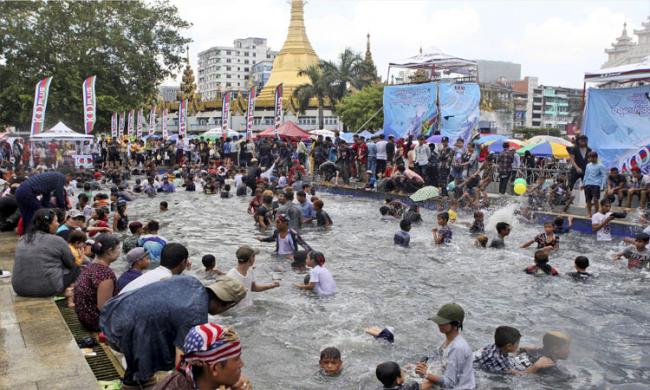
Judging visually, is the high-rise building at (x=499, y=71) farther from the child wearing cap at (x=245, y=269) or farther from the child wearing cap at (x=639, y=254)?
the child wearing cap at (x=245, y=269)

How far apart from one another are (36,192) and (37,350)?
477 centimetres

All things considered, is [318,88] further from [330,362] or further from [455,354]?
[455,354]

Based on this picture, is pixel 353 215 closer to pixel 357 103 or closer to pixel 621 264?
pixel 621 264

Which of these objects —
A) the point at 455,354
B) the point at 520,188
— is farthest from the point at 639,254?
the point at 455,354

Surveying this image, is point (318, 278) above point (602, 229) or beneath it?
beneath

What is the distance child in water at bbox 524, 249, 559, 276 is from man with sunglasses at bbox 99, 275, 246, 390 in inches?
292

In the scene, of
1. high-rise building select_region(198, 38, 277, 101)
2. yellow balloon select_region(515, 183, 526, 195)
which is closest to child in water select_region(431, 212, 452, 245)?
yellow balloon select_region(515, 183, 526, 195)

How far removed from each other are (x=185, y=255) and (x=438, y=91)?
20.3 m

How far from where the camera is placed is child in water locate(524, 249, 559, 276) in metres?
10.2

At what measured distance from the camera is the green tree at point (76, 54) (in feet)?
118

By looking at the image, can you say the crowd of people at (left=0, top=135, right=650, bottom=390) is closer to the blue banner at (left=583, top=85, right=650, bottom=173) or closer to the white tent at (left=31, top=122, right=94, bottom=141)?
the blue banner at (left=583, top=85, right=650, bottom=173)

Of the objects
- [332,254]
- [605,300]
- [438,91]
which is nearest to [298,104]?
[438,91]

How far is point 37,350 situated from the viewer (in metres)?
5.66

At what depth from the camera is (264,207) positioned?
48.5ft
